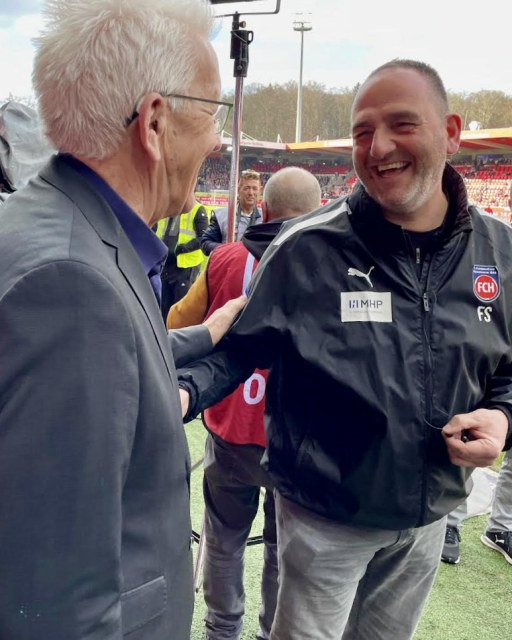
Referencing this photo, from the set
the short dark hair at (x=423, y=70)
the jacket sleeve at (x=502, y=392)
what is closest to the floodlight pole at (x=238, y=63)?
the short dark hair at (x=423, y=70)

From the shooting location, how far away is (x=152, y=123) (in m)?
0.92

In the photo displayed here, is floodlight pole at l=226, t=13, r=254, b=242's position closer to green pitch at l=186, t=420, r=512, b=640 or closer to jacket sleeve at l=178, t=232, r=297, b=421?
jacket sleeve at l=178, t=232, r=297, b=421

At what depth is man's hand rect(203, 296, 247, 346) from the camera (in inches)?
62.3

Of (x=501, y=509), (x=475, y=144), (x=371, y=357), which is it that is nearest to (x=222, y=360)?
(x=371, y=357)

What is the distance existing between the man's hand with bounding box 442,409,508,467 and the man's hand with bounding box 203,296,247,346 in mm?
645

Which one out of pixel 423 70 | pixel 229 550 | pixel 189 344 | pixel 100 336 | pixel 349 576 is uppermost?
pixel 423 70

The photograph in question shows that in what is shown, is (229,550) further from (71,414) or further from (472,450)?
(71,414)

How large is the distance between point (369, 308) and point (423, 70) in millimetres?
679

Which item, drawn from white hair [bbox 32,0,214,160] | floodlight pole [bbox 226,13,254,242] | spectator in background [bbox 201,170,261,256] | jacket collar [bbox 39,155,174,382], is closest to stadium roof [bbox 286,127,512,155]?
spectator in background [bbox 201,170,261,256]

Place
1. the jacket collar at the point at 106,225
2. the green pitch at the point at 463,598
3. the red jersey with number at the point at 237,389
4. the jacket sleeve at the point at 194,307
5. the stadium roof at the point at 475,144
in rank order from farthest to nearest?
the stadium roof at the point at 475,144
the green pitch at the point at 463,598
the jacket sleeve at the point at 194,307
the red jersey with number at the point at 237,389
the jacket collar at the point at 106,225

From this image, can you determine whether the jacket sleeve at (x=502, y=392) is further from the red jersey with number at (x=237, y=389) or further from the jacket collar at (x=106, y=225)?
the jacket collar at (x=106, y=225)

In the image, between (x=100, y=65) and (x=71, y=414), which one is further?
(x=100, y=65)

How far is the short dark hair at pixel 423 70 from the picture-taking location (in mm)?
1517

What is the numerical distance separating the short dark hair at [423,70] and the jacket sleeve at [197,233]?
393 cm
